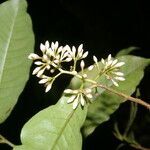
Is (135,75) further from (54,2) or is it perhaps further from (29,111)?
(54,2)

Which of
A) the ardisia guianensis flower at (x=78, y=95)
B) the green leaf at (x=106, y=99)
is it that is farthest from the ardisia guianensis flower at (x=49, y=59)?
the green leaf at (x=106, y=99)

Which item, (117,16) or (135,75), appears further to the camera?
(117,16)

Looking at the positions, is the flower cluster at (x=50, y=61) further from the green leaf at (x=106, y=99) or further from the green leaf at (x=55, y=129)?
the green leaf at (x=106, y=99)

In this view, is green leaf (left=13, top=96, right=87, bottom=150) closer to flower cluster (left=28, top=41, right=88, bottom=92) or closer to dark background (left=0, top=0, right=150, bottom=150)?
flower cluster (left=28, top=41, right=88, bottom=92)

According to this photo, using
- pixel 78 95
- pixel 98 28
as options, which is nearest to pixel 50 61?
pixel 78 95

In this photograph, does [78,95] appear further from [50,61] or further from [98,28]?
[98,28]

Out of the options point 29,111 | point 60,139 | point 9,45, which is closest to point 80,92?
point 60,139

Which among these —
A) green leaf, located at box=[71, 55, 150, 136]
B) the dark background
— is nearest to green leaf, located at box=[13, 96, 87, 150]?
green leaf, located at box=[71, 55, 150, 136]
